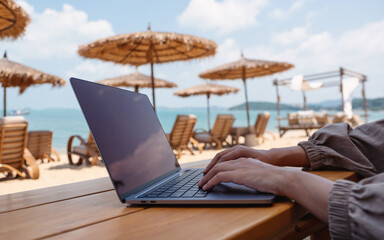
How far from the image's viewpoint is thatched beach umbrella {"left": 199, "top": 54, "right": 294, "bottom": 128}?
8.83 metres

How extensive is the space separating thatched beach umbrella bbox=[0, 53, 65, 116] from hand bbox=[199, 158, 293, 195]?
6.92m

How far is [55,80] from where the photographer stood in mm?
6895

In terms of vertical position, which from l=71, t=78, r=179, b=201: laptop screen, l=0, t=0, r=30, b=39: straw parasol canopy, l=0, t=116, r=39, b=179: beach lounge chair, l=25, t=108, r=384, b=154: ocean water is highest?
l=0, t=0, r=30, b=39: straw parasol canopy

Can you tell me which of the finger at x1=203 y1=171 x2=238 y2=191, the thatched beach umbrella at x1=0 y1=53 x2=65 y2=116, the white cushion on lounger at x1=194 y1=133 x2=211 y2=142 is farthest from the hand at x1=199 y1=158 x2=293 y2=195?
the white cushion on lounger at x1=194 y1=133 x2=211 y2=142

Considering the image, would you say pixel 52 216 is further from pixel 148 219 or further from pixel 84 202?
pixel 148 219

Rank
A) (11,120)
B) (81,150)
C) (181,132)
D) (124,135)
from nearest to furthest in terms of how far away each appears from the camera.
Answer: (124,135), (11,120), (81,150), (181,132)

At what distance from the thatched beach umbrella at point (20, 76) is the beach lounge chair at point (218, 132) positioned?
13.5 ft

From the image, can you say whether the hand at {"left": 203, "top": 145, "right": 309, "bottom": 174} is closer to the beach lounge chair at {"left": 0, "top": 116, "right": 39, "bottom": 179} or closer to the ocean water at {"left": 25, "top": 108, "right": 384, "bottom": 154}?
the beach lounge chair at {"left": 0, "top": 116, "right": 39, "bottom": 179}

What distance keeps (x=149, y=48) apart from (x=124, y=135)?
5081 millimetres

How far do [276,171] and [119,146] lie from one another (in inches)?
15.2

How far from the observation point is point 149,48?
5582 millimetres

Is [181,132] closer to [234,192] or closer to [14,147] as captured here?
[14,147]

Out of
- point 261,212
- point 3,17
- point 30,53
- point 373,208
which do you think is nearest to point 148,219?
point 261,212

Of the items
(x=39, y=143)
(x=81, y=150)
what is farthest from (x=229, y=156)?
Answer: (x=39, y=143)
